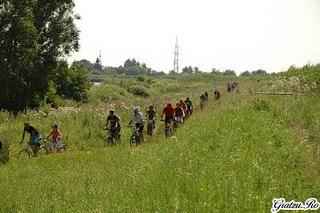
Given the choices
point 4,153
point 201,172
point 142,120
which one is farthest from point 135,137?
point 201,172

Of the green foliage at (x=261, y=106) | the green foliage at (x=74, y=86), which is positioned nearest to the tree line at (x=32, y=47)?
the green foliage at (x=74, y=86)

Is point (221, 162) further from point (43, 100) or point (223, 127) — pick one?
point (43, 100)

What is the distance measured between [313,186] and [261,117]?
8880mm

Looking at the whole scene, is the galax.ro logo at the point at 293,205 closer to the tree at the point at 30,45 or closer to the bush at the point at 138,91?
the tree at the point at 30,45

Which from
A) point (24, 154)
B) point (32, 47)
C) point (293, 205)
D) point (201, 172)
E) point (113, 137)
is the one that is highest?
point (32, 47)

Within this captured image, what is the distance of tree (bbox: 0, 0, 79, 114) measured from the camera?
118ft

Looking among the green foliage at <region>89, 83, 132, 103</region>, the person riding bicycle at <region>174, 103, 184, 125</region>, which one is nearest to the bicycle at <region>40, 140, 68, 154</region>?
the person riding bicycle at <region>174, 103, 184, 125</region>

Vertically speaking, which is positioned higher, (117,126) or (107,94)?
(107,94)

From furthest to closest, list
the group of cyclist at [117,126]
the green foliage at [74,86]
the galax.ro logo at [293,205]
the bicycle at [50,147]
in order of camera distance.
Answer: the green foliage at [74,86], the bicycle at [50,147], the group of cyclist at [117,126], the galax.ro logo at [293,205]

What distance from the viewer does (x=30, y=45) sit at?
3656 centimetres

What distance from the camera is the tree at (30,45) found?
35.9 meters

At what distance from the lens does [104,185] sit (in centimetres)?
1199

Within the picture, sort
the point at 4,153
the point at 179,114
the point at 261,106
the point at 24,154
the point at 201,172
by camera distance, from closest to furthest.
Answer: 1. the point at 201,172
2. the point at 4,153
3. the point at 261,106
4. the point at 24,154
5. the point at 179,114

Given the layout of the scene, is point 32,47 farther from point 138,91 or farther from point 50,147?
point 138,91
